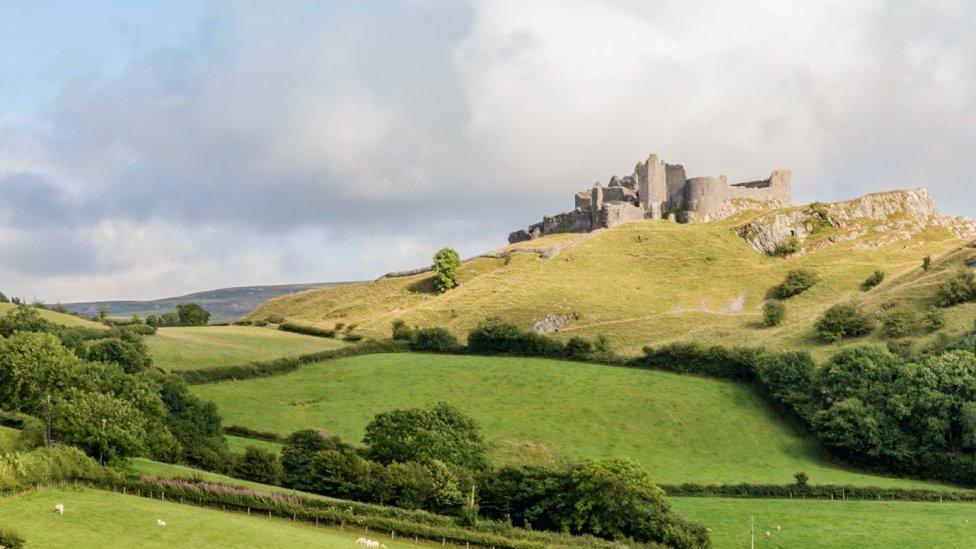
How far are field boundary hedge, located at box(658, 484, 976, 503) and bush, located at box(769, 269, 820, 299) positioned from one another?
64829 mm

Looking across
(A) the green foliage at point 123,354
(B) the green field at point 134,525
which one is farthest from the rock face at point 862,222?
(B) the green field at point 134,525

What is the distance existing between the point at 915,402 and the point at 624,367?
26467 millimetres

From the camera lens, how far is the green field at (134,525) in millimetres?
42469

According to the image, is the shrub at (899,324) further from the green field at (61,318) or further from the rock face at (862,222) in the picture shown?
the green field at (61,318)

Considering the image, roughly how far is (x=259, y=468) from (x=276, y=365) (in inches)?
1432

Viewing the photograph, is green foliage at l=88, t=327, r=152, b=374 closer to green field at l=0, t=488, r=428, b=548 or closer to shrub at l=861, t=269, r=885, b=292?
green field at l=0, t=488, r=428, b=548

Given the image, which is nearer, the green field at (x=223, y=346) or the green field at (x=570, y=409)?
the green field at (x=570, y=409)

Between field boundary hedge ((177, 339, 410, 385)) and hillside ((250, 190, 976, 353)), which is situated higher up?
hillside ((250, 190, 976, 353))

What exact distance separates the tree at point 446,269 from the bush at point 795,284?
139ft

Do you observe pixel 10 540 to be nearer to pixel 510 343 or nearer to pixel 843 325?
pixel 510 343

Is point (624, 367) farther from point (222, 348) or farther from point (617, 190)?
point (617, 190)

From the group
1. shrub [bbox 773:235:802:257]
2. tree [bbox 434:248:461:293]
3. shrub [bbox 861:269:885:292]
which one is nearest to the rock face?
shrub [bbox 773:235:802:257]

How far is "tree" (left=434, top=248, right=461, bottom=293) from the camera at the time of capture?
154 meters

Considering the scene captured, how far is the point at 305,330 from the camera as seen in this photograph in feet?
429
